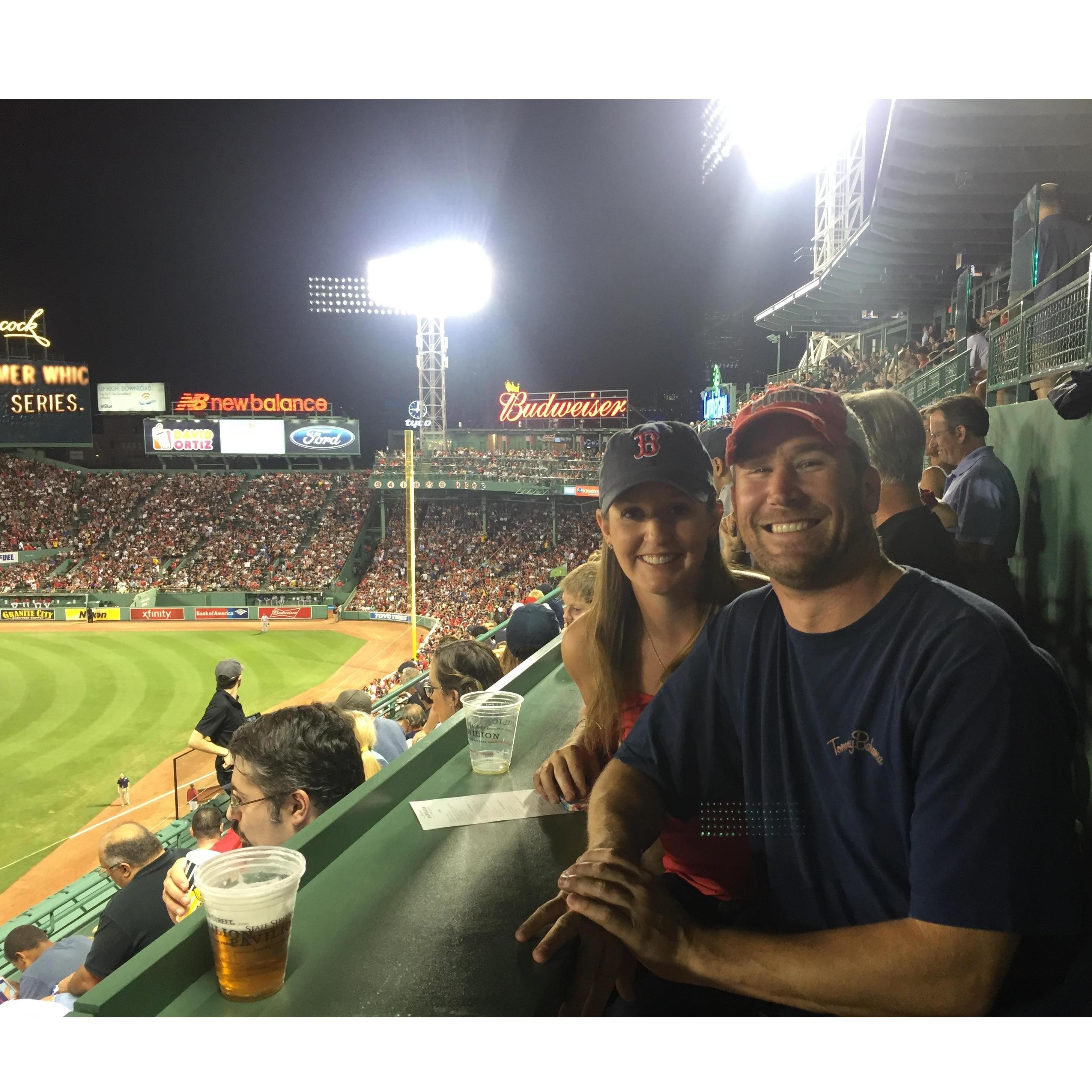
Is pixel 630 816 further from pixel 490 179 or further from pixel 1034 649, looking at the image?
pixel 490 179

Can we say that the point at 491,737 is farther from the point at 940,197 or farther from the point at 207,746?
the point at 207,746

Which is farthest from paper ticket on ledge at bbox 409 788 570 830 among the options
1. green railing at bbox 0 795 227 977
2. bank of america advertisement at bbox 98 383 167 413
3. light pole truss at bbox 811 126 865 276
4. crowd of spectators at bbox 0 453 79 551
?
bank of america advertisement at bbox 98 383 167 413

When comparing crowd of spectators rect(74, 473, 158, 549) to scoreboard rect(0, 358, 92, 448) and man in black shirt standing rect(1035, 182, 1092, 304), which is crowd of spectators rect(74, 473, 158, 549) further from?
man in black shirt standing rect(1035, 182, 1092, 304)

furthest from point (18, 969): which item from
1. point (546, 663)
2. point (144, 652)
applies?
point (144, 652)

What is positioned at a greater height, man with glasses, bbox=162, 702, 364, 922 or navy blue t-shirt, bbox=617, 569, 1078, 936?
navy blue t-shirt, bbox=617, 569, 1078, 936

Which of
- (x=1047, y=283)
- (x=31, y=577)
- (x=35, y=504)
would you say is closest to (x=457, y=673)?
(x=1047, y=283)
